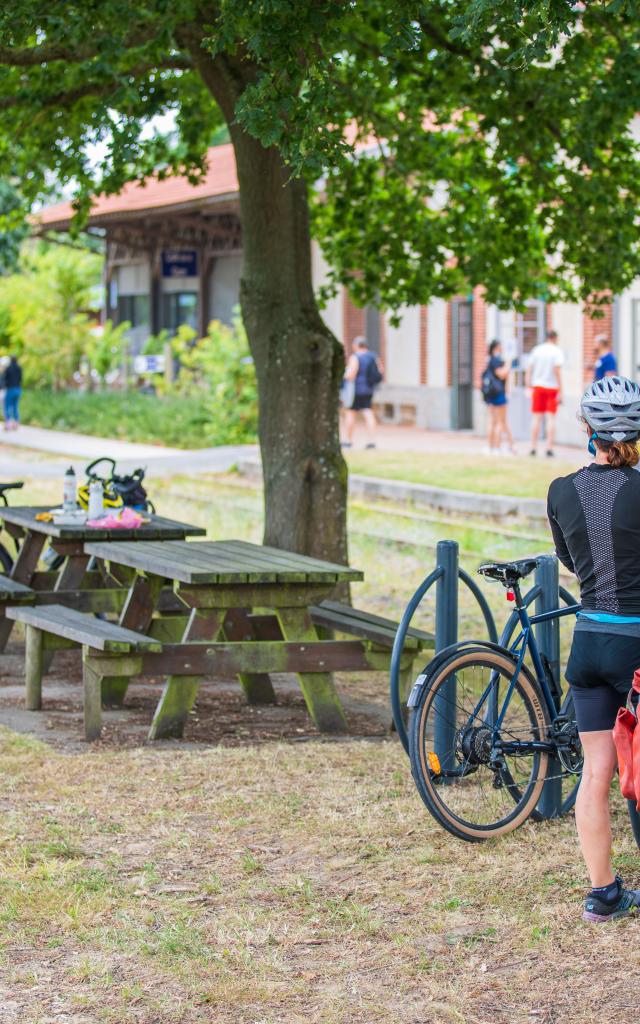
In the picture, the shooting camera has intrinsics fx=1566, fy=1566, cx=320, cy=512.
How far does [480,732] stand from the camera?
19.1ft

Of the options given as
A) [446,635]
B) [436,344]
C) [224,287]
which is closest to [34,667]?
[446,635]

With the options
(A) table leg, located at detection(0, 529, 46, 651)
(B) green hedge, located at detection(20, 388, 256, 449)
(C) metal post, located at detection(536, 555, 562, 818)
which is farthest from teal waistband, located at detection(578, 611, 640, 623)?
(B) green hedge, located at detection(20, 388, 256, 449)

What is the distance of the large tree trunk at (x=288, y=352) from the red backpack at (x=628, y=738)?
5.53 m

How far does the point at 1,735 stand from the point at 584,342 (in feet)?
64.8

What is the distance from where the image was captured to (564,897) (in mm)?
5160

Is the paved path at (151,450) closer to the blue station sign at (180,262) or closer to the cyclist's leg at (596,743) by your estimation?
the blue station sign at (180,262)

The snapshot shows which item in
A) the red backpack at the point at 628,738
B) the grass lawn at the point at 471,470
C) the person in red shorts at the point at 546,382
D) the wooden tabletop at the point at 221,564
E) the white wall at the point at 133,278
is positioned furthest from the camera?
the white wall at the point at 133,278

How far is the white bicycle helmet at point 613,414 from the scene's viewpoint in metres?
4.91

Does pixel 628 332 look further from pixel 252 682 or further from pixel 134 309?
pixel 134 309

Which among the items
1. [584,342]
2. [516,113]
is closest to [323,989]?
[516,113]

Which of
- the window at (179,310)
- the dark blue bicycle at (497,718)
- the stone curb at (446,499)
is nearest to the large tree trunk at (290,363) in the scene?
the dark blue bicycle at (497,718)

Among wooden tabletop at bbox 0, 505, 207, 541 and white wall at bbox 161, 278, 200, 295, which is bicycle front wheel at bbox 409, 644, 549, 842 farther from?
white wall at bbox 161, 278, 200, 295

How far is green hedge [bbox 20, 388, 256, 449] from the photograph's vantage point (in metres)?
27.2

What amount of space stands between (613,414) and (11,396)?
27.1 metres
